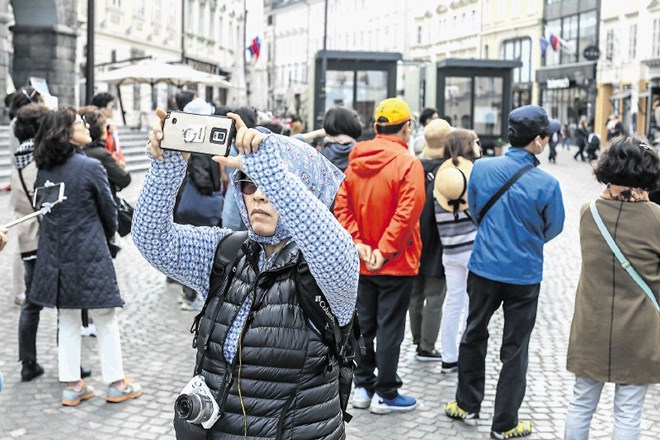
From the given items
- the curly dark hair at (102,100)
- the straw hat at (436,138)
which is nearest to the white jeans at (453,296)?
the straw hat at (436,138)

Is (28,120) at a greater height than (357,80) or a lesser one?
lesser

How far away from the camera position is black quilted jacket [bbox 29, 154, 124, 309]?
5.61 m

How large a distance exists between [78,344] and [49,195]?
3.44 ft

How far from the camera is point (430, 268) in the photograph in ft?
22.4

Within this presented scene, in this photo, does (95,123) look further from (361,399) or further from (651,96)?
(651,96)

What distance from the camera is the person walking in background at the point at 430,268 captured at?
6785mm

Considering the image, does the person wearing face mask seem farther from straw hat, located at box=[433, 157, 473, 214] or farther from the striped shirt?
the striped shirt

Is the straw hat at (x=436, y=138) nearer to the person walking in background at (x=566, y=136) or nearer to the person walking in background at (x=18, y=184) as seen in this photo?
the person walking in background at (x=18, y=184)

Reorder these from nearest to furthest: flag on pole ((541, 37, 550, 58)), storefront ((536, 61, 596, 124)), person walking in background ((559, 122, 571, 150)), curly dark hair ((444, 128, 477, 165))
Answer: curly dark hair ((444, 128, 477, 165)) < person walking in background ((559, 122, 571, 150)) < storefront ((536, 61, 596, 124)) < flag on pole ((541, 37, 550, 58))

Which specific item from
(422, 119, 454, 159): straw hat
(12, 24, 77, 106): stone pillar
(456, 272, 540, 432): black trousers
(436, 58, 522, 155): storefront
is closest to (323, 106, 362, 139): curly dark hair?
(422, 119, 454, 159): straw hat

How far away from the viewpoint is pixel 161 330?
7.82 m

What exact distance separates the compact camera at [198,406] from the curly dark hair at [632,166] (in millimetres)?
2351

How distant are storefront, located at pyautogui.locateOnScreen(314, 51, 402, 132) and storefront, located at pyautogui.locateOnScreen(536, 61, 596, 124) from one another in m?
29.8

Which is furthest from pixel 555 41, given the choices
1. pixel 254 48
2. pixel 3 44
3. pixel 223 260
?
pixel 223 260
